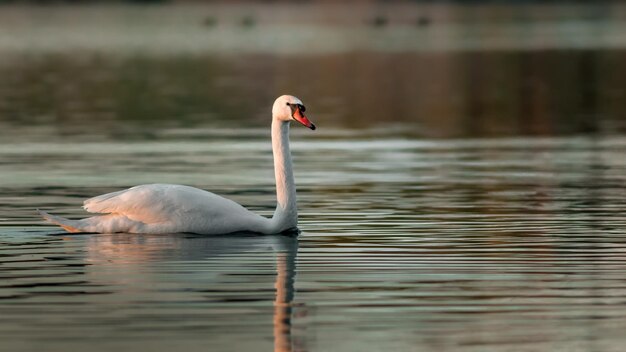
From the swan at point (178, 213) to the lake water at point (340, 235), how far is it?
137mm

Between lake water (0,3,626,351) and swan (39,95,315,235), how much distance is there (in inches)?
5.4

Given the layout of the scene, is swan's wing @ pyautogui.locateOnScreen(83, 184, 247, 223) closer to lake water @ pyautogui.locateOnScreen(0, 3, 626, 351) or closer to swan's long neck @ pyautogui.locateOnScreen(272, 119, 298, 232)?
lake water @ pyautogui.locateOnScreen(0, 3, 626, 351)

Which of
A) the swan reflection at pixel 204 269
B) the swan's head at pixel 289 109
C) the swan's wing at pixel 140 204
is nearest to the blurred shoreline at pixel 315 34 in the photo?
the swan's head at pixel 289 109

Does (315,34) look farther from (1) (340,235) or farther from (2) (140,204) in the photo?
(2) (140,204)

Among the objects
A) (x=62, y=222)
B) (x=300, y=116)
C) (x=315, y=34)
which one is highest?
(x=315, y=34)

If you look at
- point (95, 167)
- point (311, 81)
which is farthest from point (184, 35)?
point (95, 167)

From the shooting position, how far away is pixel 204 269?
1541 centimetres

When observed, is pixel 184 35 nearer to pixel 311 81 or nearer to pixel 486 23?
pixel 486 23

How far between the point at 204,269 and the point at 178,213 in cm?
227

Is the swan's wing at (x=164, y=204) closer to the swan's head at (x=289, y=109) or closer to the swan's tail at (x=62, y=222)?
the swan's tail at (x=62, y=222)

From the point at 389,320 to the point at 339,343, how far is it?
35.9 inches

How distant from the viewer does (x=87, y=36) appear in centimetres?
11850

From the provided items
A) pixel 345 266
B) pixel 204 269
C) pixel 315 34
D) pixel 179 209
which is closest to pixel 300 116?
pixel 179 209

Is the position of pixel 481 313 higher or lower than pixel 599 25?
lower
